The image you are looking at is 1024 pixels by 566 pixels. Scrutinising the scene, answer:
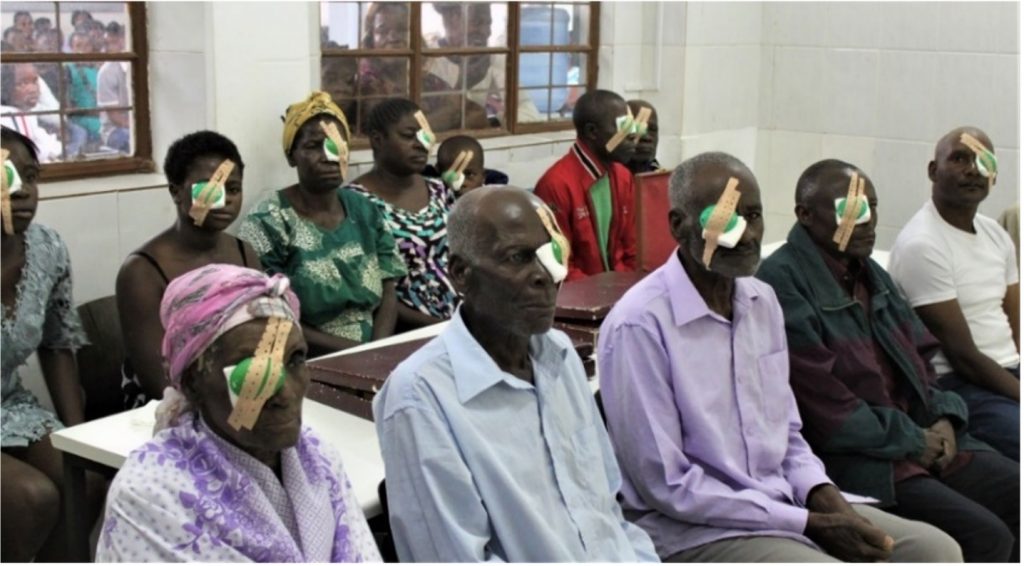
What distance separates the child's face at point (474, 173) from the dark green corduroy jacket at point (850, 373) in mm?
1740

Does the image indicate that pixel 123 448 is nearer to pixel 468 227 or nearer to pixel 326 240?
pixel 468 227

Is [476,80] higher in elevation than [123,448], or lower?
higher

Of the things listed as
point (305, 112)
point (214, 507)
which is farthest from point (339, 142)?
point (214, 507)

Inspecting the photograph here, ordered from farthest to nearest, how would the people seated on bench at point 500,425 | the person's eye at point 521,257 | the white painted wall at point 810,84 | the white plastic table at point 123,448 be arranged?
1. the white painted wall at point 810,84
2. the white plastic table at point 123,448
3. the person's eye at point 521,257
4. the people seated on bench at point 500,425

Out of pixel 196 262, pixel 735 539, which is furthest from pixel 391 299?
pixel 735 539

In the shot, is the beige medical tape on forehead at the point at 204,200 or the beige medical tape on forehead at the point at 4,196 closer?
the beige medical tape on forehead at the point at 4,196

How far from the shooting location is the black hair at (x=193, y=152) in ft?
11.7

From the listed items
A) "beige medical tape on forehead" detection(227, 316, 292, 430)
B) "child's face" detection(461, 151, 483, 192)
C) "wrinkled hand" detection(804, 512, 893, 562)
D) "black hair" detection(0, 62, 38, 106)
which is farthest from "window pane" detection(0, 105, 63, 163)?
"wrinkled hand" detection(804, 512, 893, 562)

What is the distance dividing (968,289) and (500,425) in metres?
2.08

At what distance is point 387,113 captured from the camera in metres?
4.55

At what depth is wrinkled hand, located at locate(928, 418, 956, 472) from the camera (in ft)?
10.8

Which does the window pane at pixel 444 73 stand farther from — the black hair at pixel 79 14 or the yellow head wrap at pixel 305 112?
the black hair at pixel 79 14

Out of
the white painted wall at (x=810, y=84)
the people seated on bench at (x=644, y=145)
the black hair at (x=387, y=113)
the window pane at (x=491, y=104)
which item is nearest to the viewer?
the black hair at (x=387, y=113)

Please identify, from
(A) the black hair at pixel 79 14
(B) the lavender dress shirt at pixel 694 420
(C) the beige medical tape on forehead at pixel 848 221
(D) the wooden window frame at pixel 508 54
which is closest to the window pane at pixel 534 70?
(D) the wooden window frame at pixel 508 54
